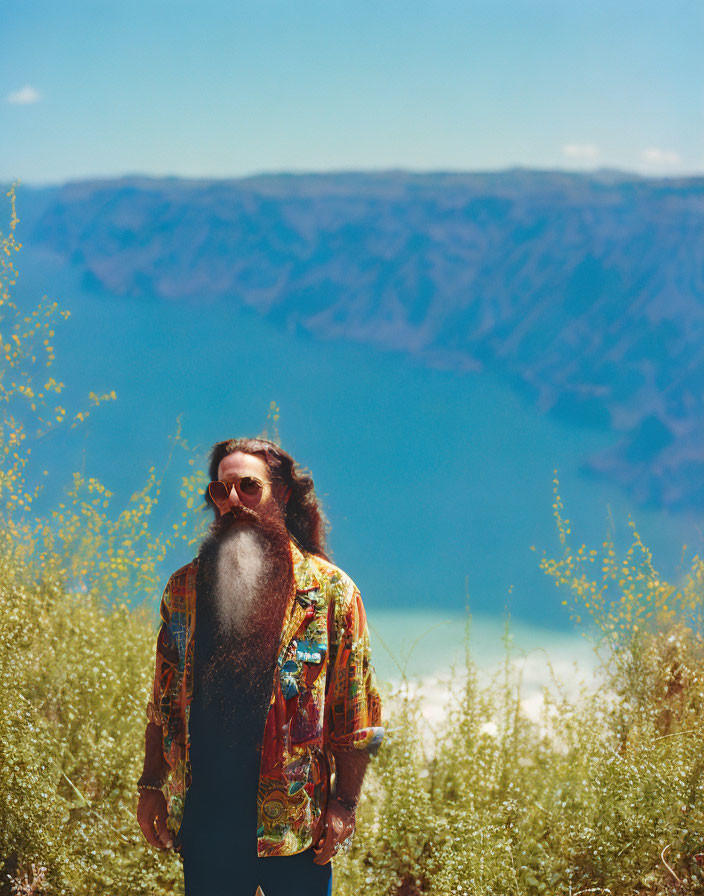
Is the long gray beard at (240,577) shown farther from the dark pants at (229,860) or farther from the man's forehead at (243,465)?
the dark pants at (229,860)

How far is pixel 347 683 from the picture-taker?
182cm

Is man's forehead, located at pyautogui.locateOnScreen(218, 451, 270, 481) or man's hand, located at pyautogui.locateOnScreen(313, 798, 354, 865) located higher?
man's forehead, located at pyautogui.locateOnScreen(218, 451, 270, 481)

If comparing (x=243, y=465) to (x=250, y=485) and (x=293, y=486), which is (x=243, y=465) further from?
(x=293, y=486)

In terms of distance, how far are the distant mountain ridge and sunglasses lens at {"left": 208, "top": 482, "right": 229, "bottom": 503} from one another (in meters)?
5.67

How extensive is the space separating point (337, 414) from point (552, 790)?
4853 mm

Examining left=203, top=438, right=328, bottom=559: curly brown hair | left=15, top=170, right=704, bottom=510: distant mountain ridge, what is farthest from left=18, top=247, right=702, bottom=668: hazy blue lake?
left=203, top=438, right=328, bottom=559: curly brown hair

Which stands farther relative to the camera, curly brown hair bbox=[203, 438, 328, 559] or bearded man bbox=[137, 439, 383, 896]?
curly brown hair bbox=[203, 438, 328, 559]

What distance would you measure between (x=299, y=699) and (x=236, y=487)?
42cm

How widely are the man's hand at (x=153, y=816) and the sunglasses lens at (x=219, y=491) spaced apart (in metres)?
0.62

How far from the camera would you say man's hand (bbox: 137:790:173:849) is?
1.88 m

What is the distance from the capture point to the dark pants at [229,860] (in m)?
1.73

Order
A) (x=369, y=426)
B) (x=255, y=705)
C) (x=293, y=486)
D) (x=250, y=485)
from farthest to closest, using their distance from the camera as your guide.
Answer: (x=369, y=426)
(x=293, y=486)
(x=250, y=485)
(x=255, y=705)

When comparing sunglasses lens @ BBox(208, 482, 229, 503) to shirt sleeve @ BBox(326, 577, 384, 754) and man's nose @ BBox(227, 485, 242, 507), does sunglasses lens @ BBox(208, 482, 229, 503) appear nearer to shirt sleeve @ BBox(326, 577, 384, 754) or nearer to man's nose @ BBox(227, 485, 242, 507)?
man's nose @ BBox(227, 485, 242, 507)

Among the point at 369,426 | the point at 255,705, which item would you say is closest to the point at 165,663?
the point at 255,705
